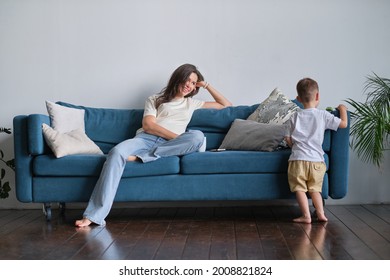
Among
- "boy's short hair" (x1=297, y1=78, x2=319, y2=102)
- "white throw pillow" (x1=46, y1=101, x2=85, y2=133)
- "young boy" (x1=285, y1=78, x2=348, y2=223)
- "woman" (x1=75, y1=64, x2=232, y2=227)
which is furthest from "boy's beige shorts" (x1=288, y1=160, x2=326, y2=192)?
"white throw pillow" (x1=46, y1=101, x2=85, y2=133)

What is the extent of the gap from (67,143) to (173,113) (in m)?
0.79

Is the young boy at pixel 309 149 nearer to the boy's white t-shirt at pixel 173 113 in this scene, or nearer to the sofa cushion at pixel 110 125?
the boy's white t-shirt at pixel 173 113

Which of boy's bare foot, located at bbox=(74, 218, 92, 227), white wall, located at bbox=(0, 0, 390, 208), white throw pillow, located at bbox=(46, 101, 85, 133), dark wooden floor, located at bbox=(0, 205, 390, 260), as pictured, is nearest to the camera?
dark wooden floor, located at bbox=(0, 205, 390, 260)

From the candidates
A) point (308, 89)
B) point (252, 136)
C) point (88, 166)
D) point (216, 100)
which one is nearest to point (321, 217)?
point (252, 136)

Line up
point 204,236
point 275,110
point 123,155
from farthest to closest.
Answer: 1. point 275,110
2. point 123,155
3. point 204,236

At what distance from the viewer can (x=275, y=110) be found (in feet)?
12.0

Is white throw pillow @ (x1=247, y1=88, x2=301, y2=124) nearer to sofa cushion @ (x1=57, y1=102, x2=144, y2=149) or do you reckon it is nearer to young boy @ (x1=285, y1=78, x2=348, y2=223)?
young boy @ (x1=285, y1=78, x2=348, y2=223)

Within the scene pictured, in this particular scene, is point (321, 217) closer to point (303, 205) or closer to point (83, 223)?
point (303, 205)

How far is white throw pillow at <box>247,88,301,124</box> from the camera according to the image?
11.8ft

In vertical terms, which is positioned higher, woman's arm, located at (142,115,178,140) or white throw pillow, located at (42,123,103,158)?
woman's arm, located at (142,115,178,140)

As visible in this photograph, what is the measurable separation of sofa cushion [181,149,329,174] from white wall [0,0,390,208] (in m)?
1.00

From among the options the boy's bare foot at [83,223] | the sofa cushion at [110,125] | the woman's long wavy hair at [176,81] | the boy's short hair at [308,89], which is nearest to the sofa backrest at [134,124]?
the sofa cushion at [110,125]

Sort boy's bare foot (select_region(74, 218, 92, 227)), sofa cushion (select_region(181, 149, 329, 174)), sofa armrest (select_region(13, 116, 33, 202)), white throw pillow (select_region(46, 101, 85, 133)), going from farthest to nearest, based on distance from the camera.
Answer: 1. white throw pillow (select_region(46, 101, 85, 133))
2. sofa armrest (select_region(13, 116, 33, 202))
3. sofa cushion (select_region(181, 149, 329, 174))
4. boy's bare foot (select_region(74, 218, 92, 227))

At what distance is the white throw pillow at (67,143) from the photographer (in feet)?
11.0
